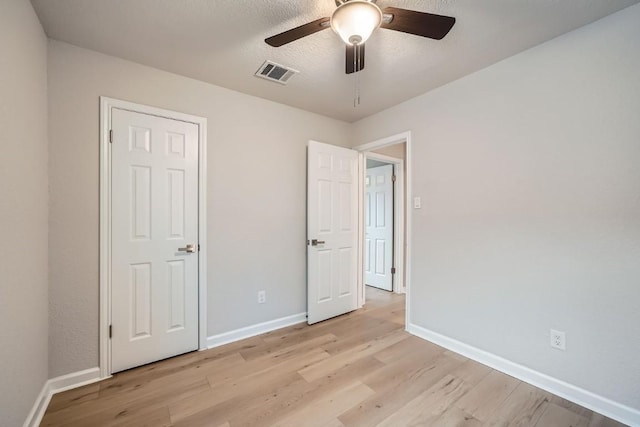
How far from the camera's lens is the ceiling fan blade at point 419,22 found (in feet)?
4.07

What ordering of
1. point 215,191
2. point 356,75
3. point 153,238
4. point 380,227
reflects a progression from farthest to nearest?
point 380,227 < point 215,191 < point 356,75 < point 153,238

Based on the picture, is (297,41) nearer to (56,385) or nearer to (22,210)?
(22,210)

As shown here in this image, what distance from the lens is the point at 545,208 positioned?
1871mm

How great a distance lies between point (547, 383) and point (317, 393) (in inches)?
62.8

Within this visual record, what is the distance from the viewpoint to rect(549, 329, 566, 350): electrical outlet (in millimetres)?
1783

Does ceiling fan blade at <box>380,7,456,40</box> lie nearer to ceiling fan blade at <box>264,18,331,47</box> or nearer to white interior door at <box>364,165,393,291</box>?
ceiling fan blade at <box>264,18,331,47</box>

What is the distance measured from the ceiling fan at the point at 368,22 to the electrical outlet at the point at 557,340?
2.05 m

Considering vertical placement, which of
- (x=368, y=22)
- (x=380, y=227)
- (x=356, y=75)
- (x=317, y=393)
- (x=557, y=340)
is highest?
(x=356, y=75)

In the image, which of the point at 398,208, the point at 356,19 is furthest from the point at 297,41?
the point at 398,208

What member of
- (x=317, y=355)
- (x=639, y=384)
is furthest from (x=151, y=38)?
(x=639, y=384)

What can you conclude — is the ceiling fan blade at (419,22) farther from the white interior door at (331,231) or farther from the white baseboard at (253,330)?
the white baseboard at (253,330)

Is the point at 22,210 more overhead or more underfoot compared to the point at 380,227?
more overhead

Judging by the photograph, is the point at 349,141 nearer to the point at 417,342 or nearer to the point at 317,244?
the point at 317,244

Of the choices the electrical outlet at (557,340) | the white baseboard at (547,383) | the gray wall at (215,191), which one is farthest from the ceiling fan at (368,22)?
the white baseboard at (547,383)
